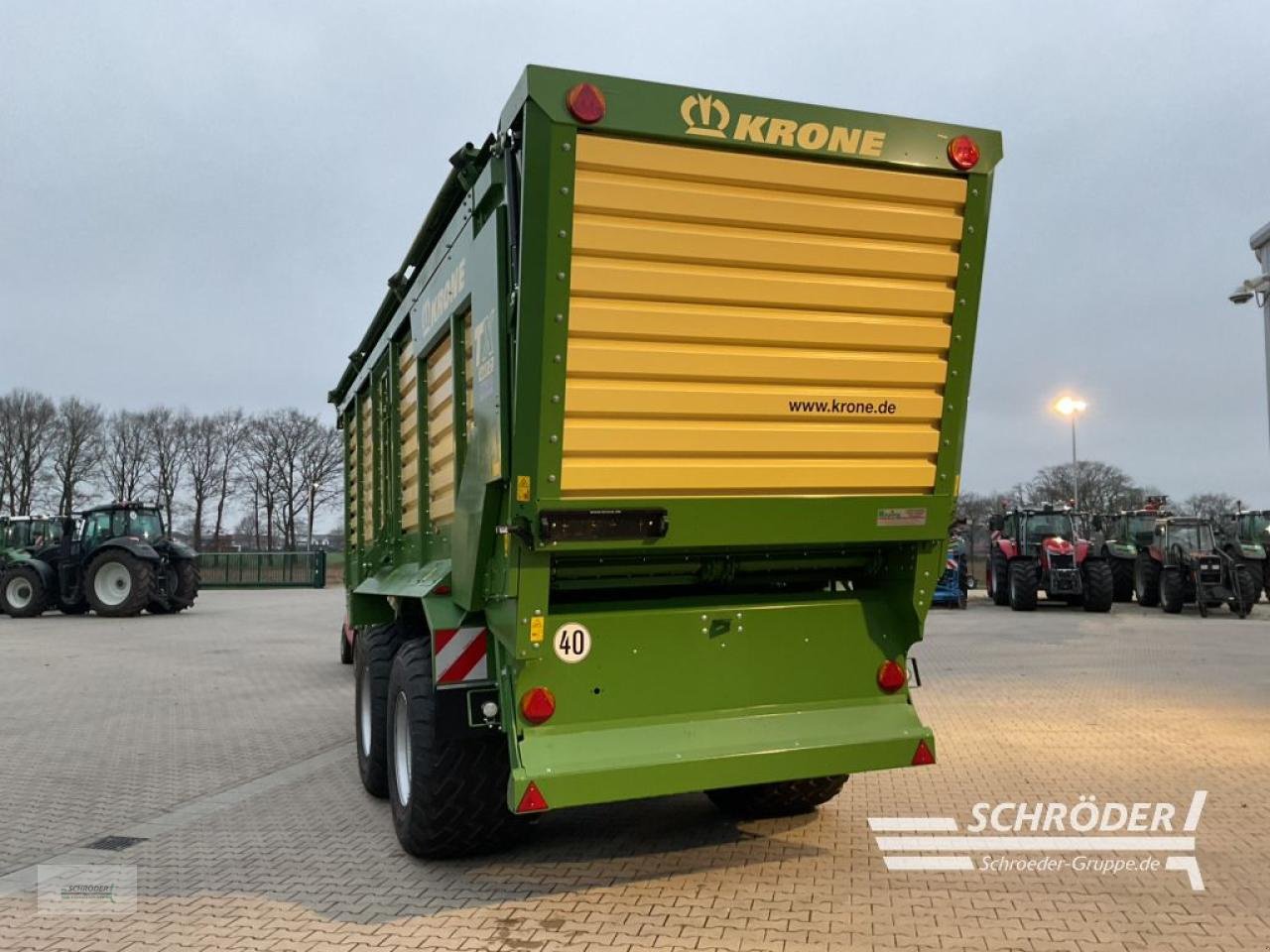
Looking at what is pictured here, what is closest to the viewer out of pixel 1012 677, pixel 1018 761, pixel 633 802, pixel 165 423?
pixel 633 802

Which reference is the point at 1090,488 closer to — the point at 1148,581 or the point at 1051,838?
the point at 1148,581

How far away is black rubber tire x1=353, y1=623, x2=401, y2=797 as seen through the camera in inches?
238

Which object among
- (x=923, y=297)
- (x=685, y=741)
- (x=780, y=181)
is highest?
(x=780, y=181)

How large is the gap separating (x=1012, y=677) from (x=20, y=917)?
10.1 meters

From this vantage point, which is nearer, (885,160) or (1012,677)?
(885,160)

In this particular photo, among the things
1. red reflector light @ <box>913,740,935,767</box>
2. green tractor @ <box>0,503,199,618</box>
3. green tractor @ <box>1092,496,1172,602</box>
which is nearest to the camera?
red reflector light @ <box>913,740,935,767</box>

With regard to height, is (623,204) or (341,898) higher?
(623,204)

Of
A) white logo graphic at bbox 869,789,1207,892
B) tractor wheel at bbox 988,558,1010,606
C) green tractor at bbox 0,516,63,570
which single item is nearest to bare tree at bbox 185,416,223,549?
green tractor at bbox 0,516,63,570

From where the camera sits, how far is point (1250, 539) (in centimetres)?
2527

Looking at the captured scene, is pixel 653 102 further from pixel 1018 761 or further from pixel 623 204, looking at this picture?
pixel 1018 761

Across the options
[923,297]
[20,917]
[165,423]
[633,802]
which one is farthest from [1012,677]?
[165,423]

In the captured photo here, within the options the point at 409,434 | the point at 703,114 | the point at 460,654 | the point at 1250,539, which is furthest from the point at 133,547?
the point at 1250,539

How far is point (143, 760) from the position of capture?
25.5ft

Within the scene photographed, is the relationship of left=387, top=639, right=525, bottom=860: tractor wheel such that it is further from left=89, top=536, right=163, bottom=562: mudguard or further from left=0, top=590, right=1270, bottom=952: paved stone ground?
left=89, top=536, right=163, bottom=562: mudguard
